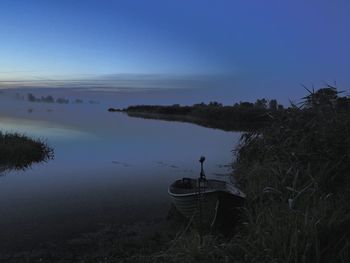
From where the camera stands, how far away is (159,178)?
2109cm

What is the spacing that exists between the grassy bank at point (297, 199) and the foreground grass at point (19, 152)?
42.4 ft

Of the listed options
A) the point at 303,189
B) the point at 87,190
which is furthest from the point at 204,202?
the point at 87,190

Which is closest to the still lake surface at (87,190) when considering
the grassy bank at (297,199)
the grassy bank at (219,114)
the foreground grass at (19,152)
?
the foreground grass at (19,152)

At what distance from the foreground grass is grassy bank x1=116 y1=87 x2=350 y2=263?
42.4 ft

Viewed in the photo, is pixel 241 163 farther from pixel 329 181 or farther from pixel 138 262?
pixel 138 262

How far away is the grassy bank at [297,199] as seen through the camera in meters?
6.82

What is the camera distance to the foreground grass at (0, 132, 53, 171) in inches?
930

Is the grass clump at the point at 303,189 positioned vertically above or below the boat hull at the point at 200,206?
above

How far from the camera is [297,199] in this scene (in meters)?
9.03

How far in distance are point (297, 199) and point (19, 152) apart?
A: 1951 cm

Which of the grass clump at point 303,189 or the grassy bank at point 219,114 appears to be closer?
the grass clump at point 303,189

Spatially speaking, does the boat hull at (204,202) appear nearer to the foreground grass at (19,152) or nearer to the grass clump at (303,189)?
the grass clump at (303,189)

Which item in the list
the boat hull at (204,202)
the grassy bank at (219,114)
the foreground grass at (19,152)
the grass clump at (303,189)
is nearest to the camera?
the grass clump at (303,189)

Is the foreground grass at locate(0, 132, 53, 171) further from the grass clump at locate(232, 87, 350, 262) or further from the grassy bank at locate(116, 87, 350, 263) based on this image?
the grassy bank at locate(116, 87, 350, 263)
